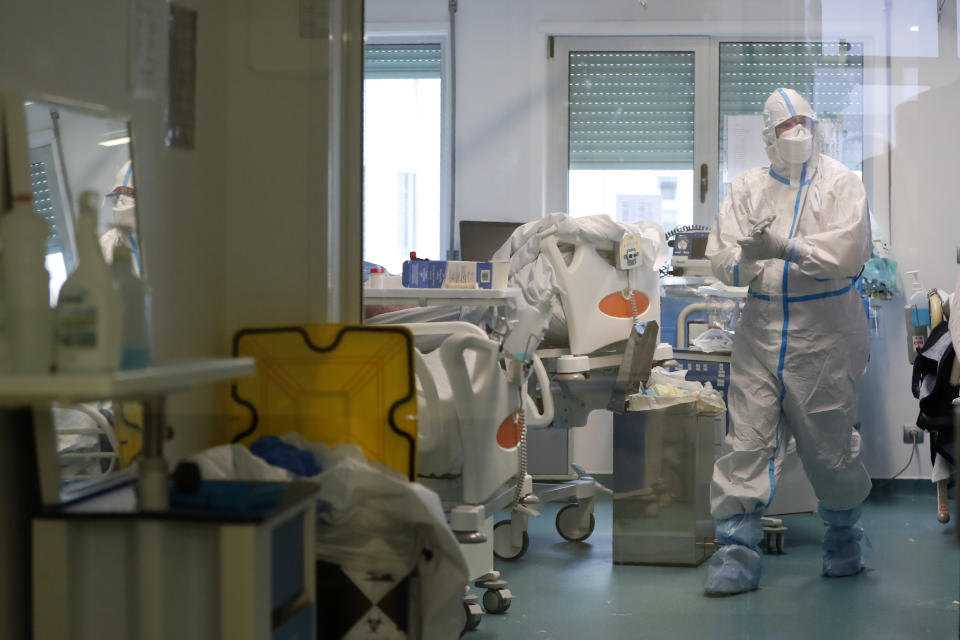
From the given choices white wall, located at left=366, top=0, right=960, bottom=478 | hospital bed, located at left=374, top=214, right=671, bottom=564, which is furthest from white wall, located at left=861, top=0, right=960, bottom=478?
hospital bed, located at left=374, top=214, right=671, bottom=564

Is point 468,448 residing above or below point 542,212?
below

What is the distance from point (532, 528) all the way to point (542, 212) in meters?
0.89

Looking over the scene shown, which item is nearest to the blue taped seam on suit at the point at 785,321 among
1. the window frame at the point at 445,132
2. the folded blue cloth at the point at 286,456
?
the window frame at the point at 445,132

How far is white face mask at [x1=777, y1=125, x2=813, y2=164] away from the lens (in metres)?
2.48

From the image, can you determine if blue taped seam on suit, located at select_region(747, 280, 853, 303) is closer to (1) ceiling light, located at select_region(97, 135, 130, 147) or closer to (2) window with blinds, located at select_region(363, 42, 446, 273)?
(2) window with blinds, located at select_region(363, 42, 446, 273)

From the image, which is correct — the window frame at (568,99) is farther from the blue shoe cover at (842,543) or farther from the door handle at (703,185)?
the blue shoe cover at (842,543)

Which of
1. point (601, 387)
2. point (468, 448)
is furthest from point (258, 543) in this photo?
point (601, 387)

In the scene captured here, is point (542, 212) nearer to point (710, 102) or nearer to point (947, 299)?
point (710, 102)

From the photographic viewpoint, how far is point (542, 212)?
8.56 ft

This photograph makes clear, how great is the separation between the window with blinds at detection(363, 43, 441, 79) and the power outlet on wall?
1529 millimetres

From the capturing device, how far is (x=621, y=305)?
266cm

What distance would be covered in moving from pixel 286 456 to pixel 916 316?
5.33ft

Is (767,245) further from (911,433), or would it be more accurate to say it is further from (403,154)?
(403,154)

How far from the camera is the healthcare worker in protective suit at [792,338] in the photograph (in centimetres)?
248
